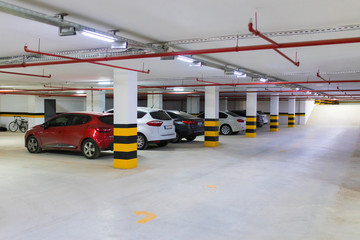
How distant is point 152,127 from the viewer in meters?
10.5

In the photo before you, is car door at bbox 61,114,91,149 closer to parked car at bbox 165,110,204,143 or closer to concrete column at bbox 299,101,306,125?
parked car at bbox 165,110,204,143

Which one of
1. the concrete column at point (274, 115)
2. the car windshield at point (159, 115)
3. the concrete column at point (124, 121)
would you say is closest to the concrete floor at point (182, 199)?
the concrete column at point (124, 121)

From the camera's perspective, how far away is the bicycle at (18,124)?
18.7 meters

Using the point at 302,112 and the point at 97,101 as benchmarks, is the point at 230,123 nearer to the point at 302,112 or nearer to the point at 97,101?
the point at 97,101

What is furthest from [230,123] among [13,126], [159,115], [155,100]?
[13,126]

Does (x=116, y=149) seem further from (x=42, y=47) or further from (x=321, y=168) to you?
(x=321, y=168)

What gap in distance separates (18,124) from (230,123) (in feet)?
40.6

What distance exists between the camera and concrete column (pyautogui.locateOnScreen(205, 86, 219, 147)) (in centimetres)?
1230

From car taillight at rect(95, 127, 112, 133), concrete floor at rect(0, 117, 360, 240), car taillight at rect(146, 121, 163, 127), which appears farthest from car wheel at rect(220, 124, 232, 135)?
car taillight at rect(95, 127, 112, 133)

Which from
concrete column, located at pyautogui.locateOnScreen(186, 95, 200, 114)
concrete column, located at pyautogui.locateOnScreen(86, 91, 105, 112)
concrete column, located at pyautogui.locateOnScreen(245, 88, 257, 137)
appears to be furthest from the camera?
concrete column, located at pyautogui.locateOnScreen(186, 95, 200, 114)

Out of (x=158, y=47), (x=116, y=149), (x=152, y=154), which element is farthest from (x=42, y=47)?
(x=152, y=154)

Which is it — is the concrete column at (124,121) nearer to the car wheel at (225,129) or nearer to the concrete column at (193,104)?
the car wheel at (225,129)

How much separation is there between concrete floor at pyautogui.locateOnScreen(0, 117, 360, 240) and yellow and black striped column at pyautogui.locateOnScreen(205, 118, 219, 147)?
345 cm

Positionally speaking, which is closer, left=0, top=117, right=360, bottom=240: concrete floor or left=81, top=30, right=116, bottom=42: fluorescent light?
left=0, top=117, right=360, bottom=240: concrete floor
